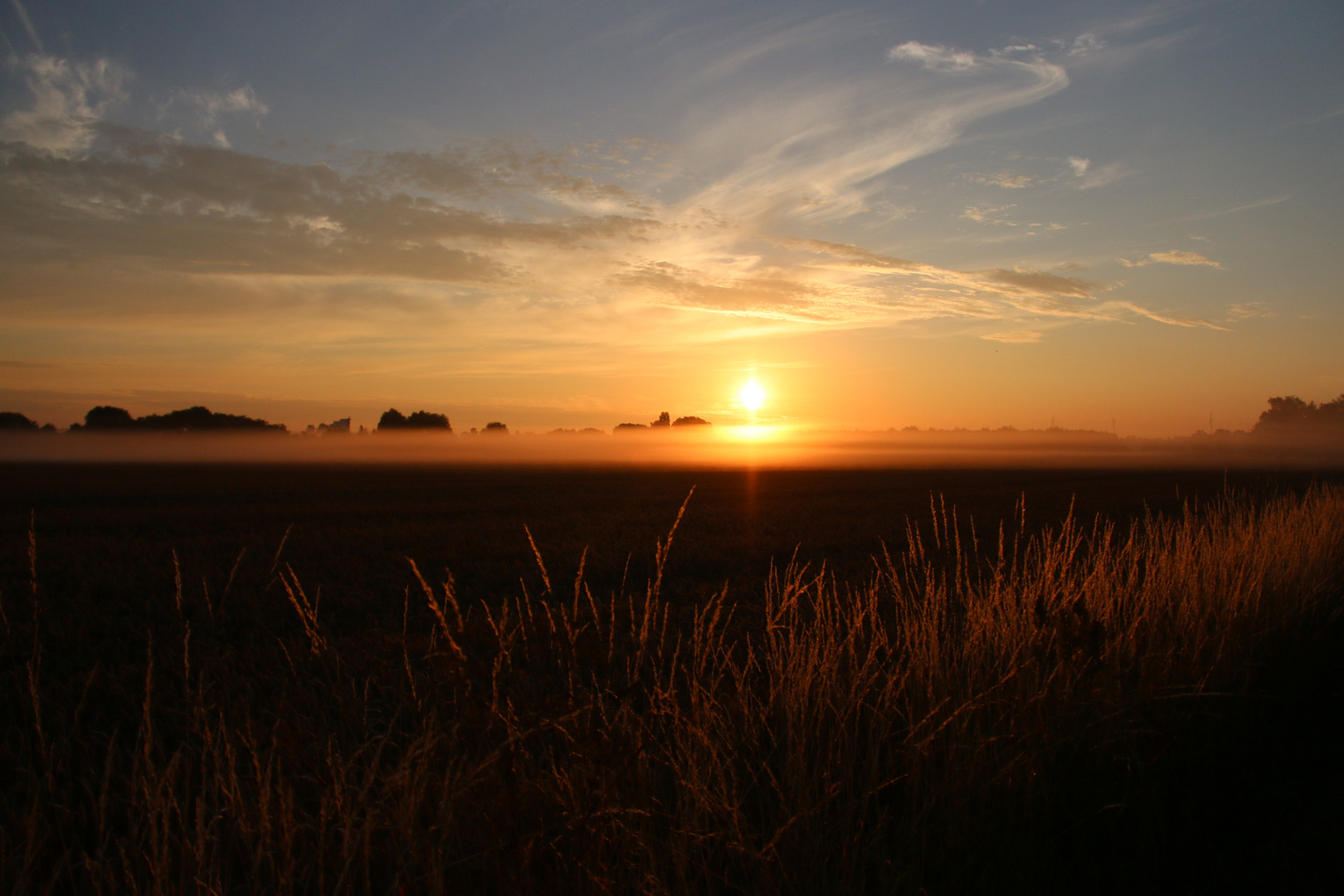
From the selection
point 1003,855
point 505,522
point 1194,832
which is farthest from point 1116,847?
point 505,522

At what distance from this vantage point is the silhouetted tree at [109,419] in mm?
160875

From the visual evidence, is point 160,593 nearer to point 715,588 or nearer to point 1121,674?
point 715,588

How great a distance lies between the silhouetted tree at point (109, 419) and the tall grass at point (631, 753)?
644 feet

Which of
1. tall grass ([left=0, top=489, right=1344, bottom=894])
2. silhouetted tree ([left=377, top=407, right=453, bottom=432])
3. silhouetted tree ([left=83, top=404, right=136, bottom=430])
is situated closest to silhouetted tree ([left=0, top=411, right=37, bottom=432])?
silhouetted tree ([left=83, top=404, right=136, bottom=430])

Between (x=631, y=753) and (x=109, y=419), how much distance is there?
210 meters

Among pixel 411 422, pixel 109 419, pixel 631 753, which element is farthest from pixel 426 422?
pixel 631 753

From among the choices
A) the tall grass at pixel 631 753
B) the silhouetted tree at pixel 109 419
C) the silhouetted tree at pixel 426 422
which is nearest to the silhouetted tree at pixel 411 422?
the silhouetted tree at pixel 426 422

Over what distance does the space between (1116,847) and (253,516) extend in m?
20.5

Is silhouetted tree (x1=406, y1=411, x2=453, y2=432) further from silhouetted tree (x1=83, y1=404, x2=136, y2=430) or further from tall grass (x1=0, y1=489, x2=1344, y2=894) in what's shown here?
tall grass (x1=0, y1=489, x2=1344, y2=894)

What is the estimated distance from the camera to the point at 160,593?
9367 millimetres

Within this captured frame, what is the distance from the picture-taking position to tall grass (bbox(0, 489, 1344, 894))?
8.67 ft

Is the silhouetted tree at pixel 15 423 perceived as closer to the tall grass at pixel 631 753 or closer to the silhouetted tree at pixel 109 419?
the silhouetted tree at pixel 109 419

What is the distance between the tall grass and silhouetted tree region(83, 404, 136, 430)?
7730 inches

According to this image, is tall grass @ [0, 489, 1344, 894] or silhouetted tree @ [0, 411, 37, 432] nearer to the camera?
tall grass @ [0, 489, 1344, 894]
